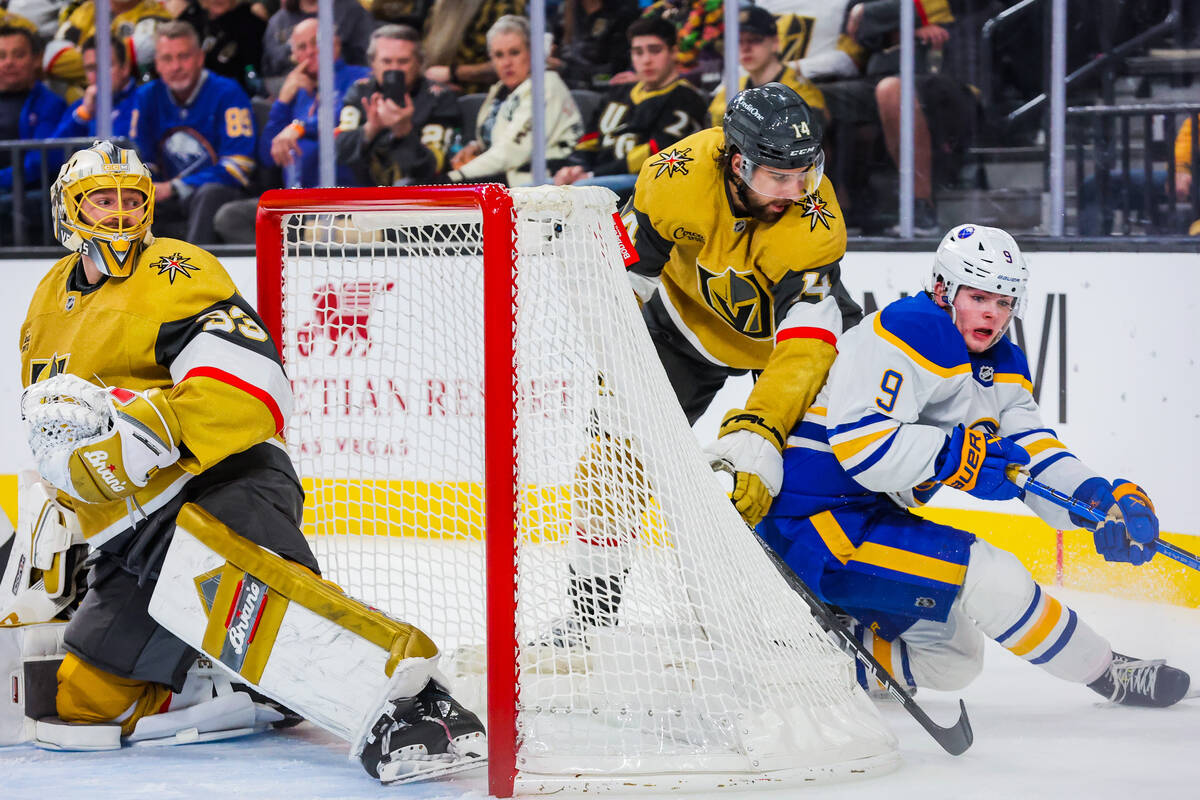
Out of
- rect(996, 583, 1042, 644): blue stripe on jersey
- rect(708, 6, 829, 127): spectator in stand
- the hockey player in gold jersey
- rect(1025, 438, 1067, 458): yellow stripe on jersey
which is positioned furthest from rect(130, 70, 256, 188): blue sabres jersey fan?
rect(996, 583, 1042, 644): blue stripe on jersey

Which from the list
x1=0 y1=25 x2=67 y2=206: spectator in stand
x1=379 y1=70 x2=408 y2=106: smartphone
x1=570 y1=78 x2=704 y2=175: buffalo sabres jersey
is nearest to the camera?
x1=570 y1=78 x2=704 y2=175: buffalo sabres jersey

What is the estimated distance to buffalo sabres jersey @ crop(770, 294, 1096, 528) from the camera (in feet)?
7.82

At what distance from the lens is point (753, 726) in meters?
2.10

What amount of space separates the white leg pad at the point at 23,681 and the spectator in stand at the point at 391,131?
274 centimetres

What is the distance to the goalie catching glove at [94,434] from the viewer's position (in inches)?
82.9

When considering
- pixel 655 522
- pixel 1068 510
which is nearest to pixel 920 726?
pixel 1068 510

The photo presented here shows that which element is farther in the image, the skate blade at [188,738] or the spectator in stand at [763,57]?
the spectator in stand at [763,57]

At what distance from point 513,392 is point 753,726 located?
61 centimetres

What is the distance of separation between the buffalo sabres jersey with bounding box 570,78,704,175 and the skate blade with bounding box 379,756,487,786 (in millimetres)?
2768

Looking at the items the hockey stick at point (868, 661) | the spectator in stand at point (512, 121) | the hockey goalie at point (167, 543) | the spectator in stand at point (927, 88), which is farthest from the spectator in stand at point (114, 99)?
the hockey stick at point (868, 661)

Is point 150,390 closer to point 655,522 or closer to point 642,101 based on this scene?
point 655,522

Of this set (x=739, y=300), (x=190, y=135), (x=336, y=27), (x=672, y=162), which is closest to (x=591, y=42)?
(x=336, y=27)

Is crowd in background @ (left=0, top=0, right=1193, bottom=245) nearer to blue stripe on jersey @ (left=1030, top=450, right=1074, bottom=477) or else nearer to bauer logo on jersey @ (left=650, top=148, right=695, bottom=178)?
bauer logo on jersey @ (left=650, top=148, right=695, bottom=178)

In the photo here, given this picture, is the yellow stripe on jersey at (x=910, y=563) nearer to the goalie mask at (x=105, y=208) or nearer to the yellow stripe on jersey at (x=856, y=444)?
the yellow stripe on jersey at (x=856, y=444)
